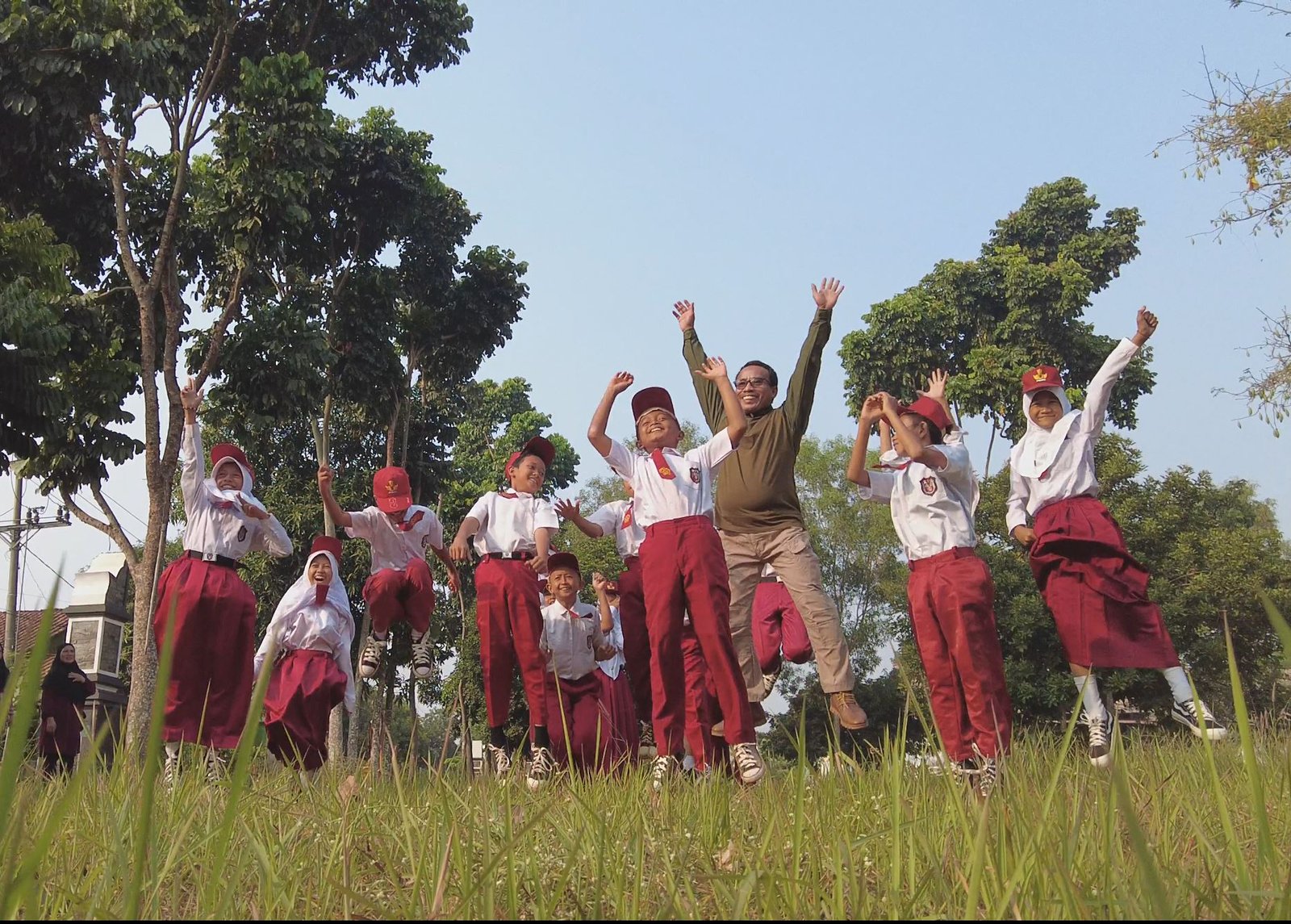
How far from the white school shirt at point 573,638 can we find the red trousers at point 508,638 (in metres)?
1.12

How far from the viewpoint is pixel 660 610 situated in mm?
5680

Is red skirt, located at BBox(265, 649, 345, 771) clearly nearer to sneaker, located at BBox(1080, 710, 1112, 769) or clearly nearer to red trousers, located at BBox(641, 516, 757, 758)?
red trousers, located at BBox(641, 516, 757, 758)

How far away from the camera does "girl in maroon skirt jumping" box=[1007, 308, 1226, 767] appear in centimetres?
583

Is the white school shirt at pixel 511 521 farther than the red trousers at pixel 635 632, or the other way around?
the red trousers at pixel 635 632

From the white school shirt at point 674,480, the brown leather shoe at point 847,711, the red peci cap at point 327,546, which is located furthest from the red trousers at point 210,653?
the brown leather shoe at point 847,711

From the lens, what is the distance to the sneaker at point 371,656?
8.02 metres

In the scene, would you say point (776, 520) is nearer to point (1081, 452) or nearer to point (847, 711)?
point (847, 711)

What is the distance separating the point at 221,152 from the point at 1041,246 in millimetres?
21263

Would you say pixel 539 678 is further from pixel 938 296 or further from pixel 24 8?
pixel 938 296

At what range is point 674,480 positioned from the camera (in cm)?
591

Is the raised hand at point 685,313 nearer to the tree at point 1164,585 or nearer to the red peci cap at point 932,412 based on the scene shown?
the red peci cap at point 932,412

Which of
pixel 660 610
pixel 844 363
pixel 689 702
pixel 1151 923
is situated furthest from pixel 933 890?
pixel 844 363

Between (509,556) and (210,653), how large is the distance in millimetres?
1908

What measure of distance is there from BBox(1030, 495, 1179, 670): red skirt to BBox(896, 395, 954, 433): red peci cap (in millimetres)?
801
